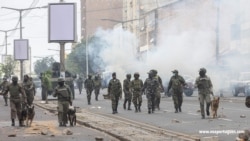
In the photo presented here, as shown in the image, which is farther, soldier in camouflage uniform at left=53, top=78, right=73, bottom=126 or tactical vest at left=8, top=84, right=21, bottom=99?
tactical vest at left=8, top=84, right=21, bottom=99

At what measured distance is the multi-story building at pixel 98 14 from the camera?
12417 centimetres

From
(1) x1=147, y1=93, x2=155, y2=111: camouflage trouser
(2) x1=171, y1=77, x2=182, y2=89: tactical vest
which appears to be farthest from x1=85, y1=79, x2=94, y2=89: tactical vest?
(2) x1=171, y1=77, x2=182, y2=89: tactical vest

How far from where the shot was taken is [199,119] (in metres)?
19.8

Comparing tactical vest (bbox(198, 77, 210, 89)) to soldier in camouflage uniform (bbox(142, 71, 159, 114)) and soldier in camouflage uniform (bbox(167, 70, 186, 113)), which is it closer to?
soldier in camouflage uniform (bbox(167, 70, 186, 113))

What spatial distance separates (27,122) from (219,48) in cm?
2625

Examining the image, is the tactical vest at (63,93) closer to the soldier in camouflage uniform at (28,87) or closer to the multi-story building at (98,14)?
the soldier in camouflage uniform at (28,87)

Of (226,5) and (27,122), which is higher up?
(226,5)

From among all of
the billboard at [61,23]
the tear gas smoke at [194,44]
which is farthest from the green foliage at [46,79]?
the tear gas smoke at [194,44]

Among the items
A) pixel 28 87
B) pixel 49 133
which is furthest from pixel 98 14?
pixel 49 133

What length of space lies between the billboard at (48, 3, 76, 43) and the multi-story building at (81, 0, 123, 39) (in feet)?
270

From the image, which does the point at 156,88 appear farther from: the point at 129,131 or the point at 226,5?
the point at 226,5

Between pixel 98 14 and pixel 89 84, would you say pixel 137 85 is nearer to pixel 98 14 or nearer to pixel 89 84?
pixel 89 84

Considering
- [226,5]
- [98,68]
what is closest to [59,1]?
[226,5]

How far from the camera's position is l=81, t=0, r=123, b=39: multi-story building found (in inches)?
4889
